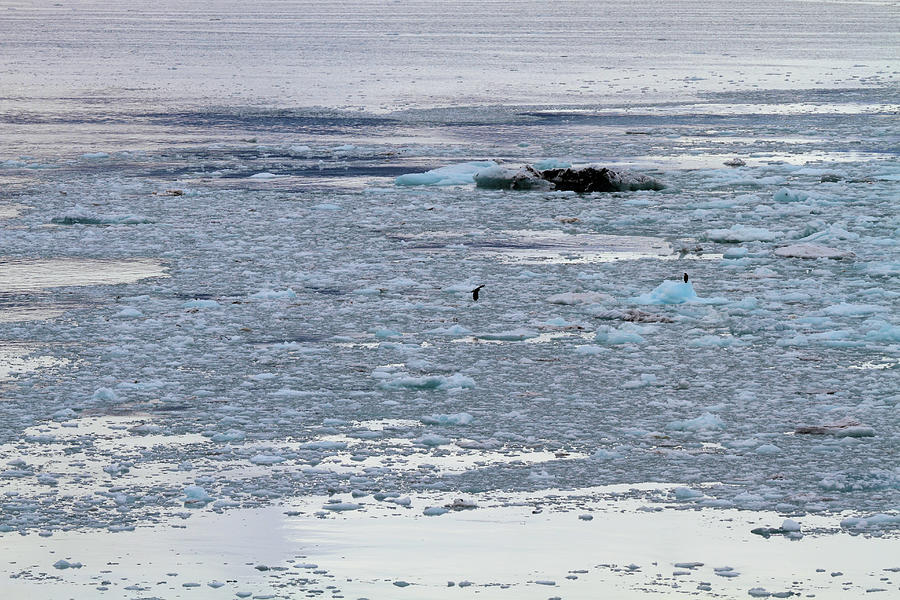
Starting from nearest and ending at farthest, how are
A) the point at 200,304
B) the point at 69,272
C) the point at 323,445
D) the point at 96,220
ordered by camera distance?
the point at 323,445 < the point at 200,304 < the point at 69,272 < the point at 96,220

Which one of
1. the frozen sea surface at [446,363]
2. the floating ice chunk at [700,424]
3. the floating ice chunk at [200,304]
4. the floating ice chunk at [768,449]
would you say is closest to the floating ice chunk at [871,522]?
the frozen sea surface at [446,363]

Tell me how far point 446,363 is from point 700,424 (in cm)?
165

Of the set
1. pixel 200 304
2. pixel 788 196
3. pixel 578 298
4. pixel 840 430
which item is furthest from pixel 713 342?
pixel 788 196

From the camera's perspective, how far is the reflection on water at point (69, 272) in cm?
995

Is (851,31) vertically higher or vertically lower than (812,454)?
higher

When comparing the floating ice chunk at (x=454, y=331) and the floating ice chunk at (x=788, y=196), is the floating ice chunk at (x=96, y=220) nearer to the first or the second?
the floating ice chunk at (x=454, y=331)

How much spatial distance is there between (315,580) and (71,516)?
44.3 inches

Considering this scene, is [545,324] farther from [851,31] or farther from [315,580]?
[851,31]

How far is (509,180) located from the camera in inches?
585

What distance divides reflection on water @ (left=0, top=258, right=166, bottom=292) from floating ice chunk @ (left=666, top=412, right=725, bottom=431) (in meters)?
4.74

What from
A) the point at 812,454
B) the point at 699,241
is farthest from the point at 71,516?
the point at 699,241

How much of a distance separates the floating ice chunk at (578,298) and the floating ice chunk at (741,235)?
8.29ft

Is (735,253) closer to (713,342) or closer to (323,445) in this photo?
(713,342)

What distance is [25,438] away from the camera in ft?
21.1
